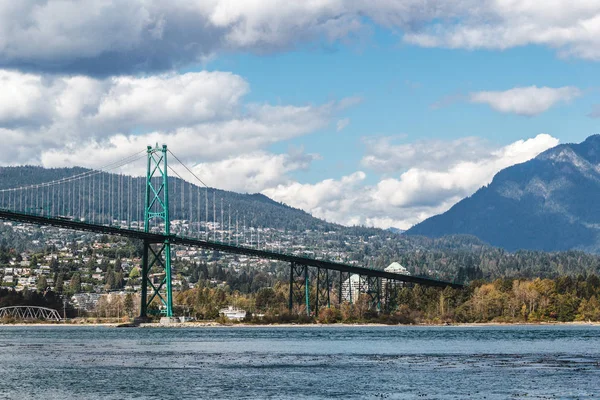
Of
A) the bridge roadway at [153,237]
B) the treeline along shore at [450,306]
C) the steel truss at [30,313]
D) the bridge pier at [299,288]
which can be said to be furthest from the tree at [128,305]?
the bridge roadway at [153,237]

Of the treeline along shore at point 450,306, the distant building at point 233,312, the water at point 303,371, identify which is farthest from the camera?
the distant building at point 233,312

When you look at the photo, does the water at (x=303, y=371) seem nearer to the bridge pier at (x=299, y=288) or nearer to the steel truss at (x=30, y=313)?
the bridge pier at (x=299, y=288)

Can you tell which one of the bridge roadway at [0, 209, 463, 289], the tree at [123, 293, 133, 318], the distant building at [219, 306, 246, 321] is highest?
the bridge roadway at [0, 209, 463, 289]

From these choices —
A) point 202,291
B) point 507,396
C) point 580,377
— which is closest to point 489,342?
point 580,377

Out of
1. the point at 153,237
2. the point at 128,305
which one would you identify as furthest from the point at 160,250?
the point at 128,305

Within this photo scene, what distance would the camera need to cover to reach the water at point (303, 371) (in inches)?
1686

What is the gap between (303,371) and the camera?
5372cm

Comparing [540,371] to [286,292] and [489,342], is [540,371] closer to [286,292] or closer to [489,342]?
[489,342]

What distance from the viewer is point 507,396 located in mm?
40156

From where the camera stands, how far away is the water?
42812mm

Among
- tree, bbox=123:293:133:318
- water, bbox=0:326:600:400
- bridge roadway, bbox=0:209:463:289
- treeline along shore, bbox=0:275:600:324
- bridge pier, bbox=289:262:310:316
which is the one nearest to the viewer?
water, bbox=0:326:600:400

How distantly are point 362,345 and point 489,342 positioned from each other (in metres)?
11.4

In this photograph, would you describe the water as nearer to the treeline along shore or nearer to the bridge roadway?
the bridge roadway

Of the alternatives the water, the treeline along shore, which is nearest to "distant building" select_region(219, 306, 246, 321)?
the treeline along shore
